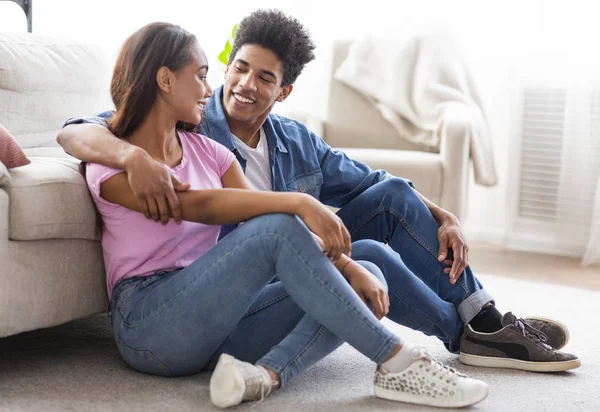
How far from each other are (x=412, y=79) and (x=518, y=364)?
1852 mm

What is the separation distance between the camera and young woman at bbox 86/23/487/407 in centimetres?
149

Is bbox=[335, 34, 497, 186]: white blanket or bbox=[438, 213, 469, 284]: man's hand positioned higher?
bbox=[335, 34, 497, 186]: white blanket

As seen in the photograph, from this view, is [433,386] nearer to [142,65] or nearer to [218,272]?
[218,272]

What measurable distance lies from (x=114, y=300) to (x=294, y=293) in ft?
1.21

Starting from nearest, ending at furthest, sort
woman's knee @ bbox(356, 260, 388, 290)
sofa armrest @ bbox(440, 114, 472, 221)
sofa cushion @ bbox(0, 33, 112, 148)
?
woman's knee @ bbox(356, 260, 388, 290) → sofa cushion @ bbox(0, 33, 112, 148) → sofa armrest @ bbox(440, 114, 472, 221)

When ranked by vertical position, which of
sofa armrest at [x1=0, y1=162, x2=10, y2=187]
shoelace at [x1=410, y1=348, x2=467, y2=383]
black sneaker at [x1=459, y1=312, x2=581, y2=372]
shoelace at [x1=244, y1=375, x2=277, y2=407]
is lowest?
black sneaker at [x1=459, y1=312, x2=581, y2=372]

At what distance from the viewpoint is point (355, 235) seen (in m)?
1.97

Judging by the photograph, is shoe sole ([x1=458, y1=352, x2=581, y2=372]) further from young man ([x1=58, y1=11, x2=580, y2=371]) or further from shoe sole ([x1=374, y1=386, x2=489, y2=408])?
shoe sole ([x1=374, y1=386, x2=489, y2=408])

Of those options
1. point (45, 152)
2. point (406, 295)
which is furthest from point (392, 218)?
Result: point (45, 152)

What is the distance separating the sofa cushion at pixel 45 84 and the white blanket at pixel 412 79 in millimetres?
1251

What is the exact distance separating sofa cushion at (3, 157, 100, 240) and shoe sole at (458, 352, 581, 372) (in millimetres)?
854

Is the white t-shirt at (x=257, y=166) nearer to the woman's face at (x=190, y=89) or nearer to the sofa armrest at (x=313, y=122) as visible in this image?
the woman's face at (x=190, y=89)

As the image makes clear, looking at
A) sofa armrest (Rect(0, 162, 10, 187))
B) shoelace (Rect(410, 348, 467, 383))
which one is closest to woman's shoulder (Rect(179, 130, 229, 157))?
sofa armrest (Rect(0, 162, 10, 187))

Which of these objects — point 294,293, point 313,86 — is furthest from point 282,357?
point 313,86
